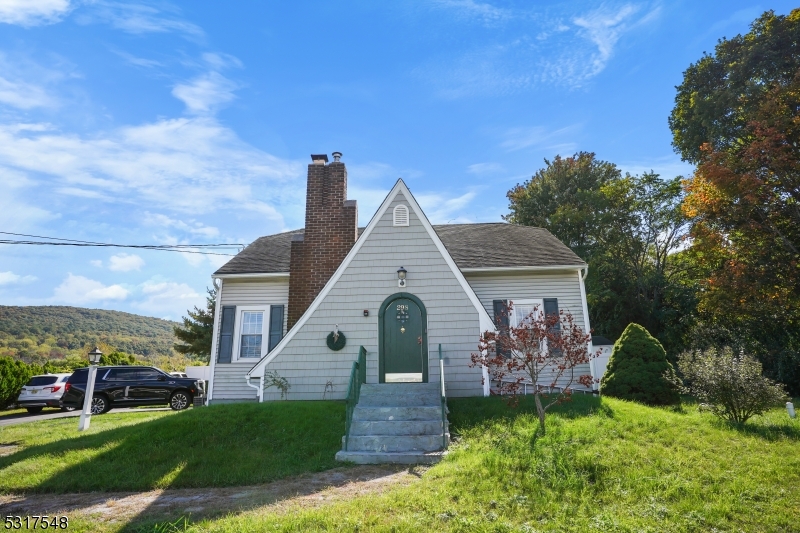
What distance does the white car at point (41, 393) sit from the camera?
17.2 metres

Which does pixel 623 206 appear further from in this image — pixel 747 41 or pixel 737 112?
pixel 747 41

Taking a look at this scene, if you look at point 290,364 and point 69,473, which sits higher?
point 290,364

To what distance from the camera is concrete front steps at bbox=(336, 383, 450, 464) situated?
7.34 meters

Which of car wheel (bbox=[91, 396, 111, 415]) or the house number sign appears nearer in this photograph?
the house number sign

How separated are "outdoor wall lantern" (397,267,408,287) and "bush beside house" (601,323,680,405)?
6.08 metres

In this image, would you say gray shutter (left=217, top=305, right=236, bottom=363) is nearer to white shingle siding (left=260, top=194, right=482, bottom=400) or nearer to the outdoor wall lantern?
white shingle siding (left=260, top=194, right=482, bottom=400)

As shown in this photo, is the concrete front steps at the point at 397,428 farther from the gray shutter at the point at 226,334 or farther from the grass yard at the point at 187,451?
the gray shutter at the point at 226,334

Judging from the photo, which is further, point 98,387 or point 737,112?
point 737,112

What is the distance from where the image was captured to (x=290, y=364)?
10500mm

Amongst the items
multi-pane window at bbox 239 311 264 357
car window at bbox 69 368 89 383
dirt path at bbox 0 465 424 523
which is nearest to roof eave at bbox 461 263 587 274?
multi-pane window at bbox 239 311 264 357

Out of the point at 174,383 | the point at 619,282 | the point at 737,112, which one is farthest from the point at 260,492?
the point at 737,112

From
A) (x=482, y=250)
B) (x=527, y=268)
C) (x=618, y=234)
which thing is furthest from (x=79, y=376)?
(x=618, y=234)

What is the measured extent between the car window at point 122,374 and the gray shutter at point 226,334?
14.6 feet

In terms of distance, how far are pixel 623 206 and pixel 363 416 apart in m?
25.0
